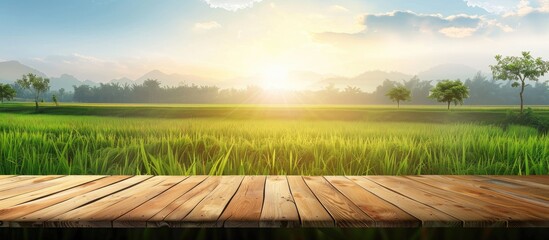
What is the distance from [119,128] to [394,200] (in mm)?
6570

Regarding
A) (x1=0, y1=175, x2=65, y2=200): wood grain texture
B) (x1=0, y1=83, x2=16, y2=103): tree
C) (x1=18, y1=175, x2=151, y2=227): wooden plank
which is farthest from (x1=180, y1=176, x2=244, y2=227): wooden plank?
(x1=0, y1=83, x2=16, y2=103): tree

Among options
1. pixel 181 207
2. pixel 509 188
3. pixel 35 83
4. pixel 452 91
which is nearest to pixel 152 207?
pixel 181 207

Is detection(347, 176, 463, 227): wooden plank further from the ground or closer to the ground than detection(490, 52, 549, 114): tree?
closer to the ground

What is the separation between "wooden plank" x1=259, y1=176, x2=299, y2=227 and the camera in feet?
5.94

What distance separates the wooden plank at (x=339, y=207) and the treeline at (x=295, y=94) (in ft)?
58.0

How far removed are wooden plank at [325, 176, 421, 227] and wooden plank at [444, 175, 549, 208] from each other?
2.80 feet

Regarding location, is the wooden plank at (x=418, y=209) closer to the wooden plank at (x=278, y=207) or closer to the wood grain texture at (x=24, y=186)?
the wooden plank at (x=278, y=207)

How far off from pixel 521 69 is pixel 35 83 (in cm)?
2009

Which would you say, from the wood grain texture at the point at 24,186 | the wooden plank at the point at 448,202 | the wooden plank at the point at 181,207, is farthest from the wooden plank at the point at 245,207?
the wood grain texture at the point at 24,186

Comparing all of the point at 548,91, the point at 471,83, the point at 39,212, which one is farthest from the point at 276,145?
the point at 471,83

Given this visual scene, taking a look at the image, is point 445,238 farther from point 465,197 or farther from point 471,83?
point 471,83

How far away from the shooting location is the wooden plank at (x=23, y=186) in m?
2.52

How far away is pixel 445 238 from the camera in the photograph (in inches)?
87.9

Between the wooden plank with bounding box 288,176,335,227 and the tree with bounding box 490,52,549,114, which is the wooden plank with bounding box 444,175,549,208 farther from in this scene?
the tree with bounding box 490,52,549,114
